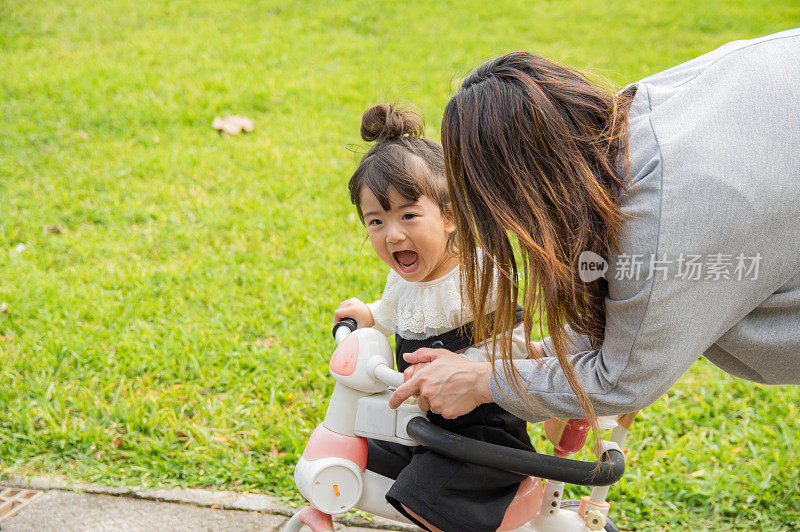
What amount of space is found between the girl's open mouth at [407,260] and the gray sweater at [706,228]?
546 millimetres

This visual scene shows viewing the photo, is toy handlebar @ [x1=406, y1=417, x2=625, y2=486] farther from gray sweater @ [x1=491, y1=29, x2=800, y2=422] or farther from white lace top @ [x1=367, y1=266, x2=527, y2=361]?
white lace top @ [x1=367, y1=266, x2=527, y2=361]

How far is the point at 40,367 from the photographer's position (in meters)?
2.81

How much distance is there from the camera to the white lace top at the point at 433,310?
1.80 metres

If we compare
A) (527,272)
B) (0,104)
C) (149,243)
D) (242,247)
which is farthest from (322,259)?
(0,104)

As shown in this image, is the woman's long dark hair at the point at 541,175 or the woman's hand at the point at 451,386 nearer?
the woman's long dark hair at the point at 541,175

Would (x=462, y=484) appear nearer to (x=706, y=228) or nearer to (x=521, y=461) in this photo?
(x=521, y=461)

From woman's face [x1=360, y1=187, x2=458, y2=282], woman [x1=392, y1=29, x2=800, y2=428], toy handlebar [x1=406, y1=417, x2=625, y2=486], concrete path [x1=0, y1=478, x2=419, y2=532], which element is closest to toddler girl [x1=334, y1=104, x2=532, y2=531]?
woman's face [x1=360, y1=187, x2=458, y2=282]

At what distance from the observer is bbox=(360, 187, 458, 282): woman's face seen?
1771mm

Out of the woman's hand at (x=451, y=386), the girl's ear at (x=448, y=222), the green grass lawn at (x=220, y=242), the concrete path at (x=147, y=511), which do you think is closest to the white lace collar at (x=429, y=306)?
the girl's ear at (x=448, y=222)

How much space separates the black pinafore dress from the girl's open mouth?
0.20 metres

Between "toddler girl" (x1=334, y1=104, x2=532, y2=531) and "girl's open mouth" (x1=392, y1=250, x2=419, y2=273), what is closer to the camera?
"toddler girl" (x1=334, y1=104, x2=532, y2=531)

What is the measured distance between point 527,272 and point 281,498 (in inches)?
55.4

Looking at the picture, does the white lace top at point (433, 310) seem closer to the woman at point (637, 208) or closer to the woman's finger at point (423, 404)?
the woman's finger at point (423, 404)

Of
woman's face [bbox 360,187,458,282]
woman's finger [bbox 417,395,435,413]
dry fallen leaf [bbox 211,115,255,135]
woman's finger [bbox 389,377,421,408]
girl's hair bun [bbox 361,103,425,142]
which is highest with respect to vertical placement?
girl's hair bun [bbox 361,103,425,142]
